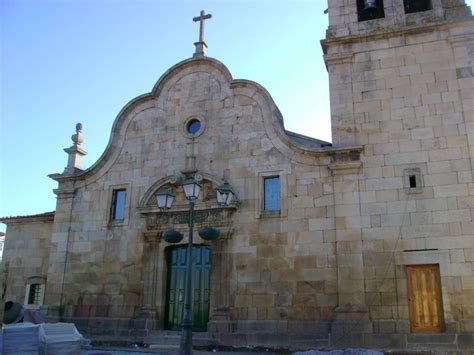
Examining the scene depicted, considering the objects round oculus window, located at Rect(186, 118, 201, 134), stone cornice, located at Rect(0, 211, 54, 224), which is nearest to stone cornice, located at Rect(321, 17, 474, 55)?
round oculus window, located at Rect(186, 118, 201, 134)

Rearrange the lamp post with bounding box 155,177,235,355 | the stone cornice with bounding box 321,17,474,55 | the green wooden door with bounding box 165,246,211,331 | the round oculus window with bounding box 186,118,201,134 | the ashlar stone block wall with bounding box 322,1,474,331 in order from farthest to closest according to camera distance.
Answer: the round oculus window with bounding box 186,118,201,134, the green wooden door with bounding box 165,246,211,331, the stone cornice with bounding box 321,17,474,55, the ashlar stone block wall with bounding box 322,1,474,331, the lamp post with bounding box 155,177,235,355

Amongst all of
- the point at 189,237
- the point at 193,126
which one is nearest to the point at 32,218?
the point at 193,126

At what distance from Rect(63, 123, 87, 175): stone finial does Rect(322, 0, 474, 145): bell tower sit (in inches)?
368

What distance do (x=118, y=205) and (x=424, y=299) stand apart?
1008cm

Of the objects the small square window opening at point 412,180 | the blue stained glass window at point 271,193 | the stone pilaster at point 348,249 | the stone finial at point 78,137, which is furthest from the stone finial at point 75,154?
the small square window opening at point 412,180

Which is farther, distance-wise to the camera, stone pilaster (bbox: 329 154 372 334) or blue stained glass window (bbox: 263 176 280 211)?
blue stained glass window (bbox: 263 176 280 211)

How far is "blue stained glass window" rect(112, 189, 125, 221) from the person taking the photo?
16.4 meters

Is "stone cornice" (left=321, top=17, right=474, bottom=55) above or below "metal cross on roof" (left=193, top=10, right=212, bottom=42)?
below

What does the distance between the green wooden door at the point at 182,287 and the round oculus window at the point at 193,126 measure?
395cm

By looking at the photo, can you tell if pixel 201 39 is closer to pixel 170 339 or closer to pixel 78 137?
pixel 78 137

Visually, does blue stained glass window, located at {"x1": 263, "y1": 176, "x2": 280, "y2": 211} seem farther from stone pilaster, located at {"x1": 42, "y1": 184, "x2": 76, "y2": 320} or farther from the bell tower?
stone pilaster, located at {"x1": 42, "y1": 184, "x2": 76, "y2": 320}

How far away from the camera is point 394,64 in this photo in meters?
14.5

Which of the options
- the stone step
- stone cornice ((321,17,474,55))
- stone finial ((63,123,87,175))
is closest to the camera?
the stone step

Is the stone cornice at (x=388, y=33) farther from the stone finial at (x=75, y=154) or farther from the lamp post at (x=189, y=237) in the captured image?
the stone finial at (x=75, y=154)
